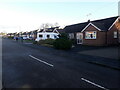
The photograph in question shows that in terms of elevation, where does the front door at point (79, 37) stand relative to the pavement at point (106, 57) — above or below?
above

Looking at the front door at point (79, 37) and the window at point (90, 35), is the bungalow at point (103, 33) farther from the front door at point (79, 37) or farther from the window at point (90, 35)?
the front door at point (79, 37)

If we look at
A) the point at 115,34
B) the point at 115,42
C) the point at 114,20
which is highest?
the point at 114,20

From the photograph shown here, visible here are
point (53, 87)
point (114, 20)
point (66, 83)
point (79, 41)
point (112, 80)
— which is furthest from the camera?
point (79, 41)

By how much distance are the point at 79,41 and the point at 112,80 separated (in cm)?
2386

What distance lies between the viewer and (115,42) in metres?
26.1

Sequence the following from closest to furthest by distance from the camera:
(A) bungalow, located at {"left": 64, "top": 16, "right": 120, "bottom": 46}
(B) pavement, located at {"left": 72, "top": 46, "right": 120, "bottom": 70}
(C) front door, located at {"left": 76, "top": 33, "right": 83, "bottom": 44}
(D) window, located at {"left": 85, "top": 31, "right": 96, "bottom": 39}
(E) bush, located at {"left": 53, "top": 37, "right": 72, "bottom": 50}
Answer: (B) pavement, located at {"left": 72, "top": 46, "right": 120, "bottom": 70}
(E) bush, located at {"left": 53, "top": 37, "right": 72, "bottom": 50}
(A) bungalow, located at {"left": 64, "top": 16, "right": 120, "bottom": 46}
(D) window, located at {"left": 85, "top": 31, "right": 96, "bottom": 39}
(C) front door, located at {"left": 76, "top": 33, "right": 83, "bottom": 44}

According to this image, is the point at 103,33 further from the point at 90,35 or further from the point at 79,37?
the point at 79,37

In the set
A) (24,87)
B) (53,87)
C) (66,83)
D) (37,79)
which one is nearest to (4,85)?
(24,87)

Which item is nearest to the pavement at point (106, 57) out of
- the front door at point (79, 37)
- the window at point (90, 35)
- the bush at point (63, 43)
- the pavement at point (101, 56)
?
the pavement at point (101, 56)

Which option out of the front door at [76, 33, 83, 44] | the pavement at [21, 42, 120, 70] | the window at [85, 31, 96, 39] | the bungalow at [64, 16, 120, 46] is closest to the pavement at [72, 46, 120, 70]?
the pavement at [21, 42, 120, 70]

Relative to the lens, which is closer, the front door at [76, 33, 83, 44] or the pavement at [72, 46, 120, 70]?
the pavement at [72, 46, 120, 70]

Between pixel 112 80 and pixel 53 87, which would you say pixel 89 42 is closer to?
pixel 112 80

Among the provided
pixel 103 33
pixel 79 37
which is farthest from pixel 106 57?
pixel 79 37

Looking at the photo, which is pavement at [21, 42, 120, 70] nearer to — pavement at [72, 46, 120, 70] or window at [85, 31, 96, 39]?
pavement at [72, 46, 120, 70]
